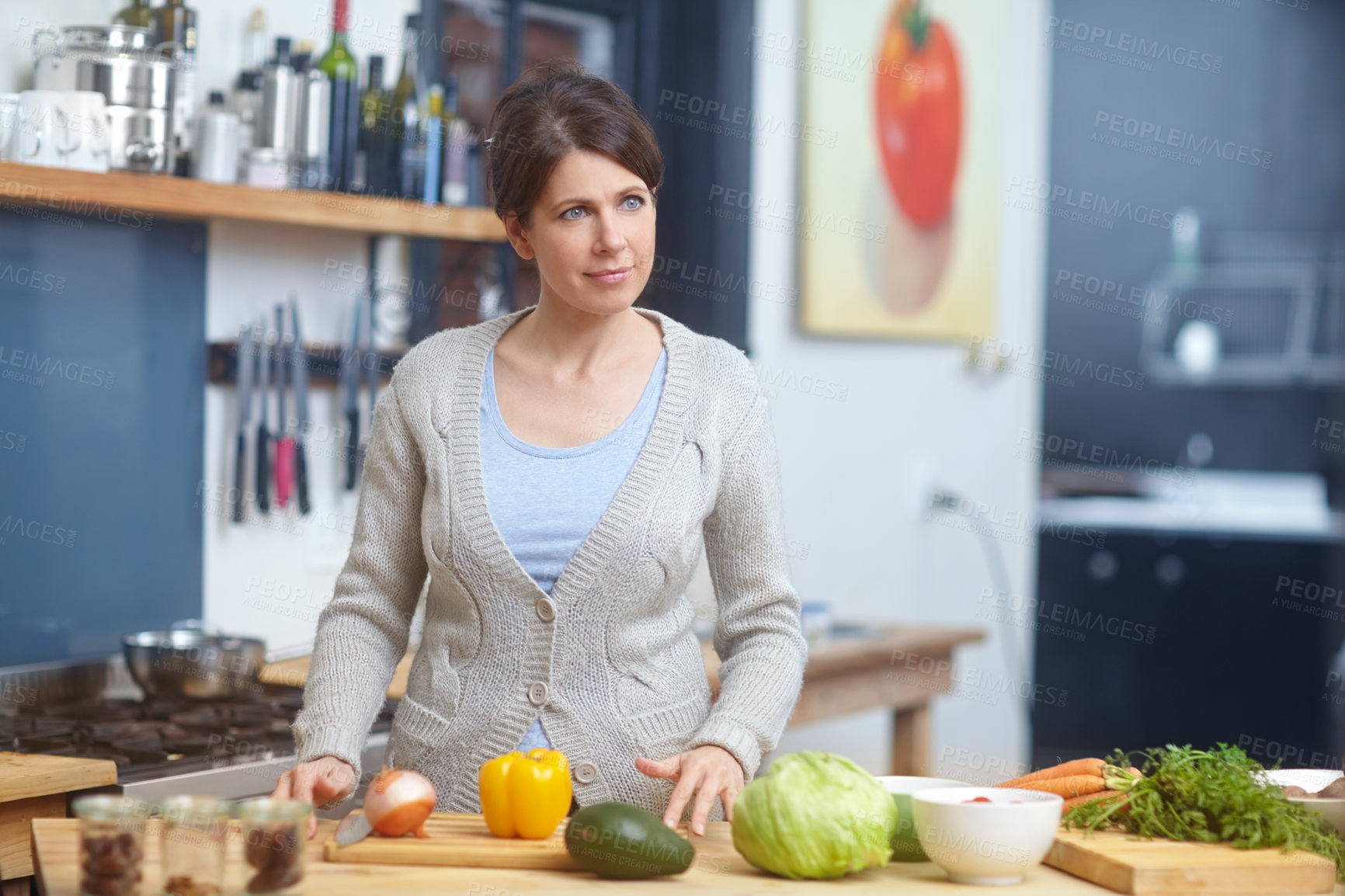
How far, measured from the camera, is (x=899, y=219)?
4469 millimetres

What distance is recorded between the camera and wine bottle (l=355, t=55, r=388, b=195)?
2.92 meters

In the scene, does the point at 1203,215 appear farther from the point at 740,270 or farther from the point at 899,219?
the point at 740,270

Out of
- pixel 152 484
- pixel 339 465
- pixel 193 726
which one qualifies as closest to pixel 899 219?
pixel 339 465

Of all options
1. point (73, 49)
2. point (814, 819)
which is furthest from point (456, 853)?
point (73, 49)

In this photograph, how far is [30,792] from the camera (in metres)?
1.88

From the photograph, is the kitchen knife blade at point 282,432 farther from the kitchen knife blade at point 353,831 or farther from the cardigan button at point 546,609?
the kitchen knife blade at point 353,831

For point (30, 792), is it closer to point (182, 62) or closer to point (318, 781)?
point (318, 781)

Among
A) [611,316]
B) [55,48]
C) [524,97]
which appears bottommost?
[611,316]

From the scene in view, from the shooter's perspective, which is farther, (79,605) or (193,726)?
(79,605)

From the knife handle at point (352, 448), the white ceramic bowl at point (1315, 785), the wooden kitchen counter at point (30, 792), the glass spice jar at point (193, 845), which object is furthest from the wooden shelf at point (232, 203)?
the white ceramic bowl at point (1315, 785)

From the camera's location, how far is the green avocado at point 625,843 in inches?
50.8

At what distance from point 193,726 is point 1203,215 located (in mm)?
4896

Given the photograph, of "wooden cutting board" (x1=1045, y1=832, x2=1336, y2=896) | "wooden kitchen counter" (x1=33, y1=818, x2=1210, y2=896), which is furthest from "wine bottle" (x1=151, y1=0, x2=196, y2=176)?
"wooden cutting board" (x1=1045, y1=832, x2=1336, y2=896)

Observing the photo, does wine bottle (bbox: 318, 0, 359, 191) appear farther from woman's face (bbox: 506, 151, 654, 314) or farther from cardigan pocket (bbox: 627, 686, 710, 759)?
cardigan pocket (bbox: 627, 686, 710, 759)
